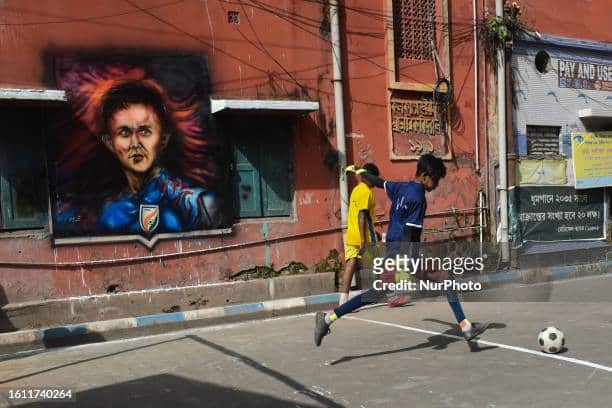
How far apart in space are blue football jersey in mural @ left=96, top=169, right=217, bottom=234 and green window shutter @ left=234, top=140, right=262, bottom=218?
48 centimetres

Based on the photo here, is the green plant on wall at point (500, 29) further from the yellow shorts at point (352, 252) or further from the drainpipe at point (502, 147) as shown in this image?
the yellow shorts at point (352, 252)

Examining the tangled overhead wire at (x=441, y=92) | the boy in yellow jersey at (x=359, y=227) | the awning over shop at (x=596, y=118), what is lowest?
the boy in yellow jersey at (x=359, y=227)

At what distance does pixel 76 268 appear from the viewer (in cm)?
734

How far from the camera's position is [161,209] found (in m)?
7.88

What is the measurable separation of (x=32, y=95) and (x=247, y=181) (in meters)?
3.22

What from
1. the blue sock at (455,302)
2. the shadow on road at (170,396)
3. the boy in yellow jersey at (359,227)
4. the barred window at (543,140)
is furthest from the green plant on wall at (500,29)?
the shadow on road at (170,396)

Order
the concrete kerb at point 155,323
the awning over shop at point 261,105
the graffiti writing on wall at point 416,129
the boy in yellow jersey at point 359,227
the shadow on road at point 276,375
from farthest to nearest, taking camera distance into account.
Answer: the graffiti writing on wall at point 416,129 → the awning over shop at point 261,105 → the boy in yellow jersey at point 359,227 → the concrete kerb at point 155,323 → the shadow on road at point 276,375

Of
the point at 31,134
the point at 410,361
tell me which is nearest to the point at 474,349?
the point at 410,361

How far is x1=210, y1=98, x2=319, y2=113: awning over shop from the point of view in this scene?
791 centimetres

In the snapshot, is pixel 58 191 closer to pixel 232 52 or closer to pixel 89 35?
pixel 89 35

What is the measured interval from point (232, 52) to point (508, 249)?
6.69m

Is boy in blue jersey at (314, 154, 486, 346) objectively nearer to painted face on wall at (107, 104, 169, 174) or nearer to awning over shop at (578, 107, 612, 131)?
painted face on wall at (107, 104, 169, 174)

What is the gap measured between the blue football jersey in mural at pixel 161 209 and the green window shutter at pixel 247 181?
0.48 m

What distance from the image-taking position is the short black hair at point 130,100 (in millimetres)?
7551
